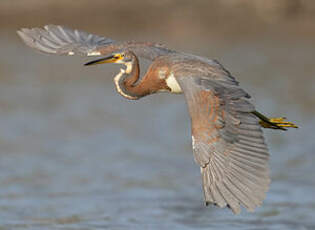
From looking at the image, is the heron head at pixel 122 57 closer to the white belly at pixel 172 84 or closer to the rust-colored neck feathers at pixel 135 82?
the rust-colored neck feathers at pixel 135 82

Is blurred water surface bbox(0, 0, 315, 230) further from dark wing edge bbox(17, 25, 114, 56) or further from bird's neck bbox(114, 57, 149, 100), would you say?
dark wing edge bbox(17, 25, 114, 56)

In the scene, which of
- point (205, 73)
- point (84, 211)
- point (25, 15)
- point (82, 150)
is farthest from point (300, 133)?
point (25, 15)

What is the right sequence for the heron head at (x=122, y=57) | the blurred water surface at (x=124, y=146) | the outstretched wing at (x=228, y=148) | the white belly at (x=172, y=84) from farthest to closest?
the blurred water surface at (x=124, y=146)
the heron head at (x=122, y=57)
the white belly at (x=172, y=84)
the outstretched wing at (x=228, y=148)

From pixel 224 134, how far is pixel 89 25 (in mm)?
10509

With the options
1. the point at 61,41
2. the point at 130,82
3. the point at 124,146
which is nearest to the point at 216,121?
the point at 130,82

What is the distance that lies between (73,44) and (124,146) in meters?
3.15

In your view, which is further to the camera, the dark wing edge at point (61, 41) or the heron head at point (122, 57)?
the dark wing edge at point (61, 41)

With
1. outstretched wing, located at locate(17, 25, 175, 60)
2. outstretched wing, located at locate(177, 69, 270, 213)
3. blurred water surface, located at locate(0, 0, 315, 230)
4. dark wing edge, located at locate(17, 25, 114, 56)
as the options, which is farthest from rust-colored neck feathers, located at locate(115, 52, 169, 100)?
blurred water surface, located at locate(0, 0, 315, 230)

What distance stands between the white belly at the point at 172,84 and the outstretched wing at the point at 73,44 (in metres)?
0.39

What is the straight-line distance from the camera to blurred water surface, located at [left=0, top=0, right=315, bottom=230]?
8016 mm

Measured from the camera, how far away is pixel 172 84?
23.0 feet

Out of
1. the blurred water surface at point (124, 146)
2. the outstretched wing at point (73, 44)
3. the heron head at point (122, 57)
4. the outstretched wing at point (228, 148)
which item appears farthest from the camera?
the blurred water surface at point (124, 146)

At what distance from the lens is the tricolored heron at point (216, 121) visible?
18.4ft

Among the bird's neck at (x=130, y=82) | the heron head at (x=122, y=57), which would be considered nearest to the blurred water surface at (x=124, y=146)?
the bird's neck at (x=130, y=82)
